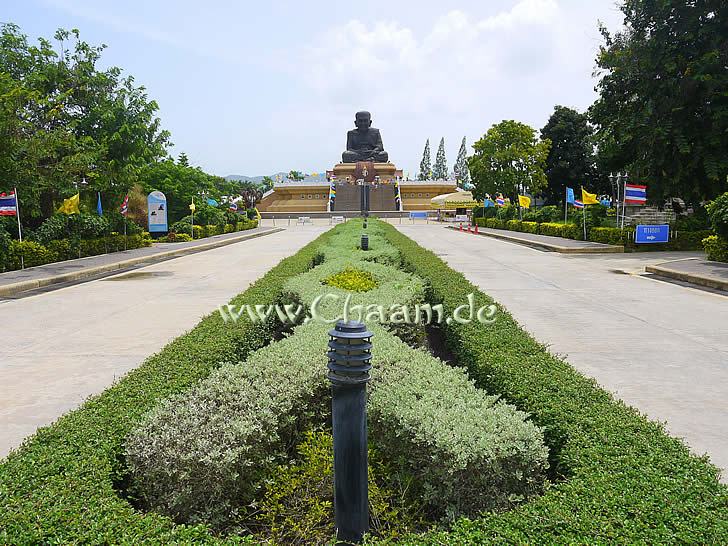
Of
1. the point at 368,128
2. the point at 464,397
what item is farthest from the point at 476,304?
the point at 368,128

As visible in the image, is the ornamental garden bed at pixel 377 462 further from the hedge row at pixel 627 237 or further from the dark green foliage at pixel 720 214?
the hedge row at pixel 627 237

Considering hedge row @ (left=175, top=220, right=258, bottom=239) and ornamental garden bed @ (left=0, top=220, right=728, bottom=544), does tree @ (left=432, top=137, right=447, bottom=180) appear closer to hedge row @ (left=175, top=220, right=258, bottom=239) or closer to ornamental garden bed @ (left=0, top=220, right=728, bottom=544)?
hedge row @ (left=175, top=220, right=258, bottom=239)

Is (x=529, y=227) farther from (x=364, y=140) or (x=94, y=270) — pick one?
(x=364, y=140)

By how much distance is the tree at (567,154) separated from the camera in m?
48.1

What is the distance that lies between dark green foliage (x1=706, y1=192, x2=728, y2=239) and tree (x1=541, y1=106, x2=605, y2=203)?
34.6 metres

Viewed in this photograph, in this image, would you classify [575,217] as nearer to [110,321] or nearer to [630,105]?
[630,105]

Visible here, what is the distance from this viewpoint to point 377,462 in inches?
133

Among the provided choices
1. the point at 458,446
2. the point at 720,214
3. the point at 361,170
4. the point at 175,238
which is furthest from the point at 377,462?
the point at 361,170

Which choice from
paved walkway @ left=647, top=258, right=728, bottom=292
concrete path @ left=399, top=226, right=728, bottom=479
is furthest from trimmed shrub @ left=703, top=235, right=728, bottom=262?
concrete path @ left=399, top=226, right=728, bottom=479

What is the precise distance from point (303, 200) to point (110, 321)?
64170mm

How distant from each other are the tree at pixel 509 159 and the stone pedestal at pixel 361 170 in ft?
75.5

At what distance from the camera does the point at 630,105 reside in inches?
853

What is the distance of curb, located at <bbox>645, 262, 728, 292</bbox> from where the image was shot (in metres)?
11.4

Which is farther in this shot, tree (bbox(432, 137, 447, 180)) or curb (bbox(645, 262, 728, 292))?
tree (bbox(432, 137, 447, 180))
